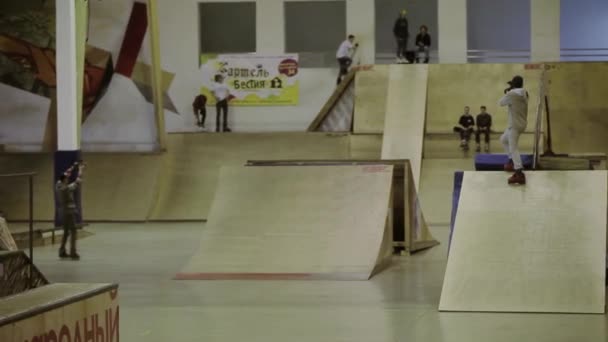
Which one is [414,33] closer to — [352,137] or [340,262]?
[352,137]

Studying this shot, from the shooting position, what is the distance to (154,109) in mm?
23875

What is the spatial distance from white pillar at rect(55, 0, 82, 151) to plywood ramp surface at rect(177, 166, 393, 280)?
20.4 feet

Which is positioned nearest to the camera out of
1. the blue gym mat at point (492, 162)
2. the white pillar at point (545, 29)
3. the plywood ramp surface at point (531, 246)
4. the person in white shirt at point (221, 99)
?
the plywood ramp surface at point (531, 246)

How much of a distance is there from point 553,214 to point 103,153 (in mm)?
15281

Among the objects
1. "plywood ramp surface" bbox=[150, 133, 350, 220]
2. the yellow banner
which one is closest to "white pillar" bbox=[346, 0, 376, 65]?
the yellow banner

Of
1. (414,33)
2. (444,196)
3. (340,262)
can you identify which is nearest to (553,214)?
(340,262)

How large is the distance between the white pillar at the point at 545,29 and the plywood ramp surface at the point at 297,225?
15828 millimetres

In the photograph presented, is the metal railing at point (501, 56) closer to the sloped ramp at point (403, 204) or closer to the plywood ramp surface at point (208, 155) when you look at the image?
the plywood ramp surface at point (208, 155)

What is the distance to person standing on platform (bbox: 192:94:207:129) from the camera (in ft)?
90.9

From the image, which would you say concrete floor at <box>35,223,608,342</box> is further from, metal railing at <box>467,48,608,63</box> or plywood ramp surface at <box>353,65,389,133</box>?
metal railing at <box>467,48,608,63</box>

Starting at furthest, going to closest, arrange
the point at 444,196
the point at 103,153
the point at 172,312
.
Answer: the point at 103,153, the point at 444,196, the point at 172,312

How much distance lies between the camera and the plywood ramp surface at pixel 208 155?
21844 mm

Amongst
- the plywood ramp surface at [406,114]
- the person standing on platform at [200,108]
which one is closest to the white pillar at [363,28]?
the plywood ramp surface at [406,114]

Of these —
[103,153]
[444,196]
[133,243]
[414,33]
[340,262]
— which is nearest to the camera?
[340,262]
